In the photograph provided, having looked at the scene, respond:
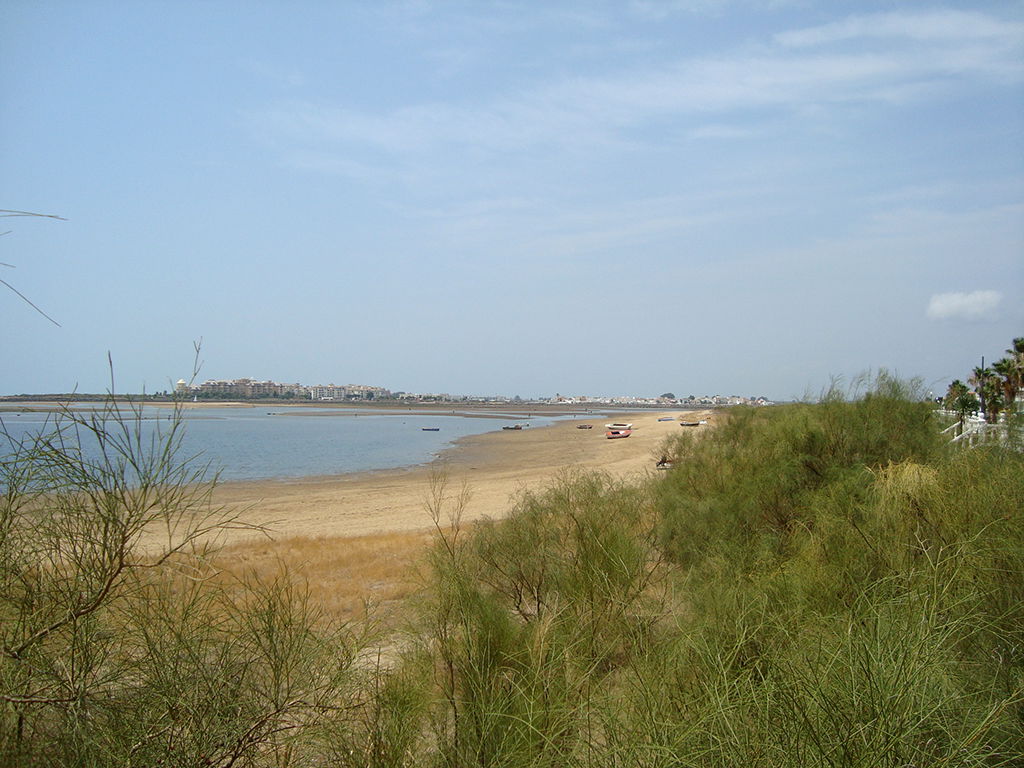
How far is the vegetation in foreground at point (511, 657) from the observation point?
2.64 m

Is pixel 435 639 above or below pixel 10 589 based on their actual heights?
below

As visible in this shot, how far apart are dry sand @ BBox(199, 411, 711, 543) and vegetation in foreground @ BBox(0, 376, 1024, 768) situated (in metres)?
3.91

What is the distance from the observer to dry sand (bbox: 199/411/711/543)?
20484 mm

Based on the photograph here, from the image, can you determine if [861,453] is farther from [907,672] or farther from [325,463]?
Answer: [325,463]

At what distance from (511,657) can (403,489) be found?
2661 cm

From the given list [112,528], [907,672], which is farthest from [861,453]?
[112,528]

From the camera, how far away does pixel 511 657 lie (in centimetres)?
425

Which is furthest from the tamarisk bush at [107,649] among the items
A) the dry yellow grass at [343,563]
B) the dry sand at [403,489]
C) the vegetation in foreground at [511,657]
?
the dry yellow grass at [343,563]

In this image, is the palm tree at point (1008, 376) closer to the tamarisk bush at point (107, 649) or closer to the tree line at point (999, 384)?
the tree line at point (999, 384)

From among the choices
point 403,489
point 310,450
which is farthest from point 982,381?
point 310,450

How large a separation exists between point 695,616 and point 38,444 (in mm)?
3839

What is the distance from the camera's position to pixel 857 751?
2.40 meters

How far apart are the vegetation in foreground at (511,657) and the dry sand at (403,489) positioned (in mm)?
3907

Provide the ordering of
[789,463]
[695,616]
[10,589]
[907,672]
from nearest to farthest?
[907,672] < [10,589] < [695,616] < [789,463]
